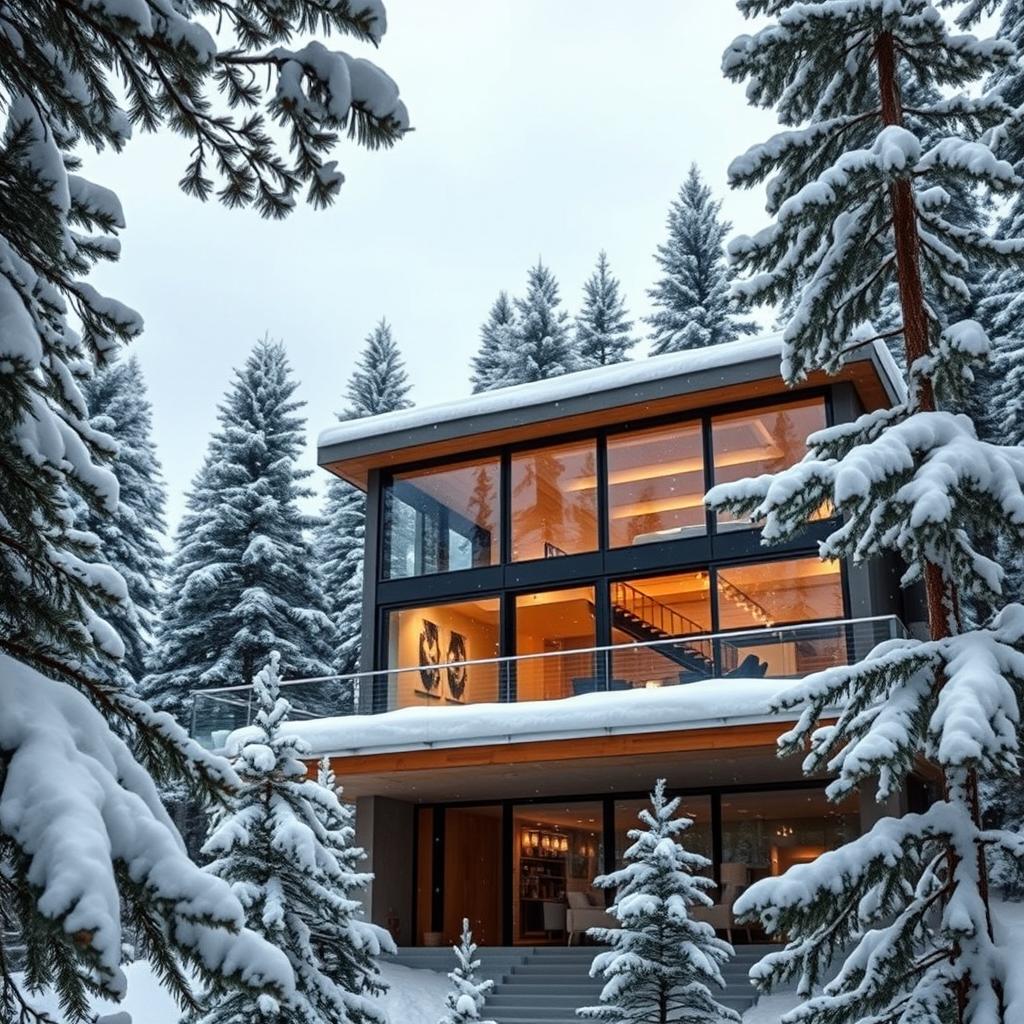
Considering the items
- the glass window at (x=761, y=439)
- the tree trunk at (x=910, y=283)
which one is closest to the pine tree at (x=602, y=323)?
the glass window at (x=761, y=439)

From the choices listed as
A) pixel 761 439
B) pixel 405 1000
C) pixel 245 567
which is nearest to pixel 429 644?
pixel 405 1000

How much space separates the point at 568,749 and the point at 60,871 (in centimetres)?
1466

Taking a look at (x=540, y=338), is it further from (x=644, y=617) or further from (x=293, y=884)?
(x=293, y=884)

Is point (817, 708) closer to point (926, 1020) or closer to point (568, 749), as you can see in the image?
point (926, 1020)

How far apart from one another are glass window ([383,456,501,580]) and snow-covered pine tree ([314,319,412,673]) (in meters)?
8.09

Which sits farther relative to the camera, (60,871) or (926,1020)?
(926,1020)

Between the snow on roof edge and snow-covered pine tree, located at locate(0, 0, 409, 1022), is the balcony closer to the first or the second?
the snow on roof edge

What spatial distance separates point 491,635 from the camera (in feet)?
66.5

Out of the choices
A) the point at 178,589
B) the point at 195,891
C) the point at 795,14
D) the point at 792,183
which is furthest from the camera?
the point at 178,589

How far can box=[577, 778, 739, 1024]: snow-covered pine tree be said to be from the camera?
33.0ft

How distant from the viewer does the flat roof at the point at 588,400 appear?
710 inches

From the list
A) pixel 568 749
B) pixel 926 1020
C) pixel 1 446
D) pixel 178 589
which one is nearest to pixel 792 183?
pixel 926 1020

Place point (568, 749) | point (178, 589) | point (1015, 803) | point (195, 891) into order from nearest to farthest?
point (195, 891)
point (568, 749)
point (1015, 803)
point (178, 589)

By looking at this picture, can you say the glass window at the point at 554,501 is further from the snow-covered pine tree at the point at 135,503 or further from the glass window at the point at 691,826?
the snow-covered pine tree at the point at 135,503
